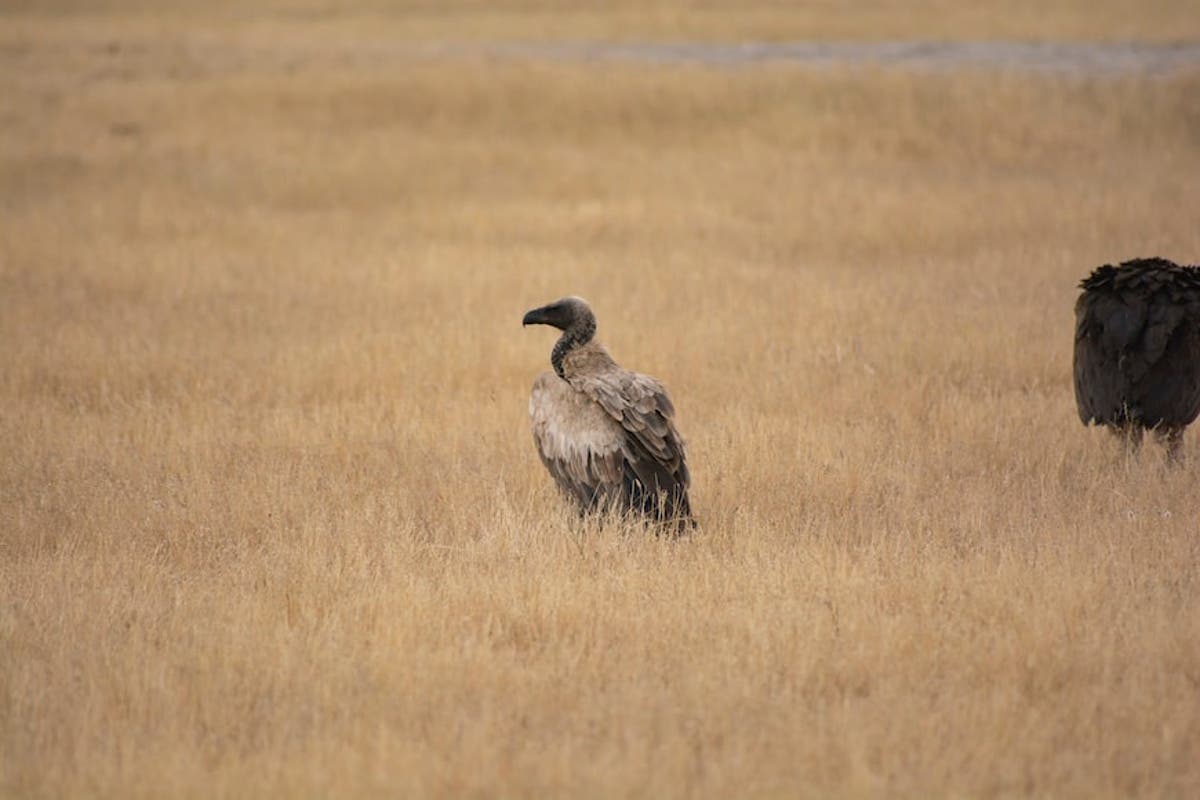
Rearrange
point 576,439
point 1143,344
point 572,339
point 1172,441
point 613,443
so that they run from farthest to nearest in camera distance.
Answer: point 1172,441, point 1143,344, point 572,339, point 576,439, point 613,443

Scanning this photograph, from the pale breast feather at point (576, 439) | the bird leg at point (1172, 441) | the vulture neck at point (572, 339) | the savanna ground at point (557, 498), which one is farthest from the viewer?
the bird leg at point (1172, 441)

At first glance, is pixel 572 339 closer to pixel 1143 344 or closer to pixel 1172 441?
pixel 1143 344

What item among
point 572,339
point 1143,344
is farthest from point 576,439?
point 1143,344

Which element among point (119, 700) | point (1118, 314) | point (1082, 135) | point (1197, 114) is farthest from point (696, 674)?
point (1197, 114)

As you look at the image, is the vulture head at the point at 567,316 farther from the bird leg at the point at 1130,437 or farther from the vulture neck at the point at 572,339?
the bird leg at the point at 1130,437

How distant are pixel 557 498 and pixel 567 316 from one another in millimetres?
1246

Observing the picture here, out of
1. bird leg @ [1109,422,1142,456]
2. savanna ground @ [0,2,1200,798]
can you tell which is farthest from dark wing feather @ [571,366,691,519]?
bird leg @ [1109,422,1142,456]

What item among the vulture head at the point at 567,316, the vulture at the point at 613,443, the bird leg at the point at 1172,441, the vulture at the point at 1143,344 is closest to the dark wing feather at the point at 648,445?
the vulture at the point at 613,443

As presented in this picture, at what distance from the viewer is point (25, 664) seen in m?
6.24

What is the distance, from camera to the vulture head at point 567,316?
856 cm

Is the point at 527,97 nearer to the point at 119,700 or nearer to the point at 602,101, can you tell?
the point at 602,101

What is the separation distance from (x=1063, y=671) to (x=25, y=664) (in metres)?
4.39

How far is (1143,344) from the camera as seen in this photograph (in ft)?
30.0

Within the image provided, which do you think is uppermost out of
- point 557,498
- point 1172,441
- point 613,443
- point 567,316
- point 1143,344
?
point 567,316
